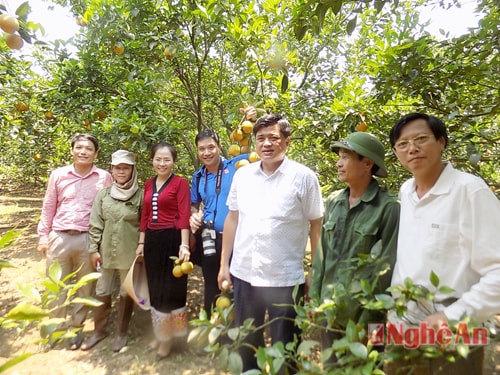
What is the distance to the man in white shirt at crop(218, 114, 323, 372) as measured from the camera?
173 cm

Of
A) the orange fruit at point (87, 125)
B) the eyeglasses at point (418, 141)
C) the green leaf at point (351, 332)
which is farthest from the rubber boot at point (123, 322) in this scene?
the eyeglasses at point (418, 141)

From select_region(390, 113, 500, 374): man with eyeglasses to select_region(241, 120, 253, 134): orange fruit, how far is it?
1210 mm

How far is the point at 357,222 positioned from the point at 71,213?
241 cm

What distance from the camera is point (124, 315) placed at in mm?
2857

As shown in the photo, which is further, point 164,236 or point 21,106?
point 21,106

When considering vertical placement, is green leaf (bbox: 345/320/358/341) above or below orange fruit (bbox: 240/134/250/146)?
below

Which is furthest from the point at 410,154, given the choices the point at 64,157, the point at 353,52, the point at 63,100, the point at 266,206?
the point at 64,157

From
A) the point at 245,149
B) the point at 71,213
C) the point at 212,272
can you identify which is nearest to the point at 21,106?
the point at 71,213

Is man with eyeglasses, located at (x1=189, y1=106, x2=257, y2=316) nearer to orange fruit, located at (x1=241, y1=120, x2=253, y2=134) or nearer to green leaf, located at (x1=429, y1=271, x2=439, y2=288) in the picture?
orange fruit, located at (x1=241, y1=120, x2=253, y2=134)

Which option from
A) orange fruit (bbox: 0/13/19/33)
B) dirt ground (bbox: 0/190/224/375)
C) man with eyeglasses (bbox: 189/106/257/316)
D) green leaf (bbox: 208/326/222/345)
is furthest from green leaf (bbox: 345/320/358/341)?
orange fruit (bbox: 0/13/19/33)

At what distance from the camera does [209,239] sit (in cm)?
240

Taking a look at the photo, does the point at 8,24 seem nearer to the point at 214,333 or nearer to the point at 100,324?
the point at 214,333

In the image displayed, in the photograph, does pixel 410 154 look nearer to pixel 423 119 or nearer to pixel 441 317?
pixel 423 119

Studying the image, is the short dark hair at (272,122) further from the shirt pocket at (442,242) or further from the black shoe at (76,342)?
the black shoe at (76,342)
